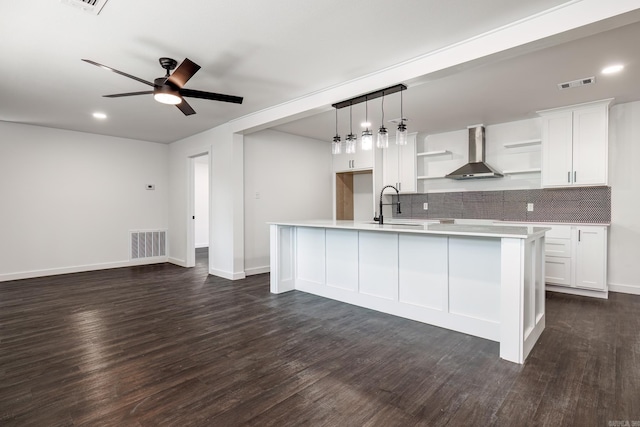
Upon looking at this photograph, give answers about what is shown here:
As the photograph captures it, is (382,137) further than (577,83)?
No

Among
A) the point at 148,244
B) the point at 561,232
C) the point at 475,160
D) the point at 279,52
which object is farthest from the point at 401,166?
the point at 148,244

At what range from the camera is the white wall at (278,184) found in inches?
217

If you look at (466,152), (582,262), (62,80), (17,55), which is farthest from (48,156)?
(582,262)

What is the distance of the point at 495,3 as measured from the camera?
7.13ft

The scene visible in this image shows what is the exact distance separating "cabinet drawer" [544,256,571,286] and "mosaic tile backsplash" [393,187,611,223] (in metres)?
0.68

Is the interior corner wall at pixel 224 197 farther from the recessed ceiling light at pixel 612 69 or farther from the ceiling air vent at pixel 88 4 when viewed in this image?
the recessed ceiling light at pixel 612 69

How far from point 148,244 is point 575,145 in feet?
25.0

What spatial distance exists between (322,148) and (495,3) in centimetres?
477

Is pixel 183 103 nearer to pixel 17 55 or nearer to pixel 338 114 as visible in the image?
pixel 17 55

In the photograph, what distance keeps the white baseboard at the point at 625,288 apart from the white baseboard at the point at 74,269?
7.78 meters

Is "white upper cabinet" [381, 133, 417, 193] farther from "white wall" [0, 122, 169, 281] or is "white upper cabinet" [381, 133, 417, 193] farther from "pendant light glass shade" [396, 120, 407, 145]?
"white wall" [0, 122, 169, 281]

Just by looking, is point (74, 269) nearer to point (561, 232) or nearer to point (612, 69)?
point (561, 232)

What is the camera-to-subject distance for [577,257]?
14.0 ft

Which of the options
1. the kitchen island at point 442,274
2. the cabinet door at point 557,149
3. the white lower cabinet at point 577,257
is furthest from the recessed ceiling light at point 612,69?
the white lower cabinet at point 577,257
